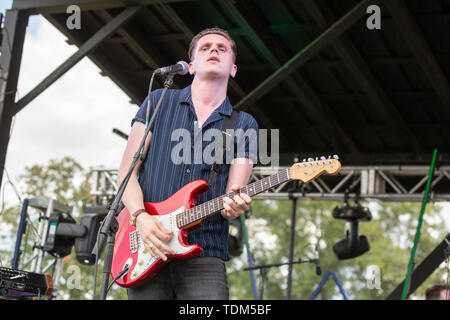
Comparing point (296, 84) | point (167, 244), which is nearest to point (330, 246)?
point (296, 84)

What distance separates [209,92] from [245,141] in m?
0.31

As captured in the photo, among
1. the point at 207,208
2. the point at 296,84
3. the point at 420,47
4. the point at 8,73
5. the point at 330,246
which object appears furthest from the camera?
the point at 330,246

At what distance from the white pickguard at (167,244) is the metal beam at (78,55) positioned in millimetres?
4346

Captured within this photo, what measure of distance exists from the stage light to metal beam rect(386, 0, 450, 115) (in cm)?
207

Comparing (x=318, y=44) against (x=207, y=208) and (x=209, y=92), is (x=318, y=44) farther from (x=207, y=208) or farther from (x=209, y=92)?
(x=207, y=208)

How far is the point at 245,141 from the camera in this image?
323cm

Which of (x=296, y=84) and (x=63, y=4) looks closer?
(x=63, y=4)

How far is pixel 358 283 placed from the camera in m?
25.4

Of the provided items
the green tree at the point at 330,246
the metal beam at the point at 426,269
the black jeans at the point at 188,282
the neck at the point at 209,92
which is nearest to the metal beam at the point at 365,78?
the metal beam at the point at 426,269

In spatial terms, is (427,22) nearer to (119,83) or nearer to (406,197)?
(406,197)

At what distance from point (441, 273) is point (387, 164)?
1612 cm

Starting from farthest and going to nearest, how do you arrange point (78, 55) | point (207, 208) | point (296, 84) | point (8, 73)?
point (296, 84), point (78, 55), point (8, 73), point (207, 208)

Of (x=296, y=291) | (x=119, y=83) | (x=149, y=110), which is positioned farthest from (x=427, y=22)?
(x=296, y=291)

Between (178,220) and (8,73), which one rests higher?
(8,73)
